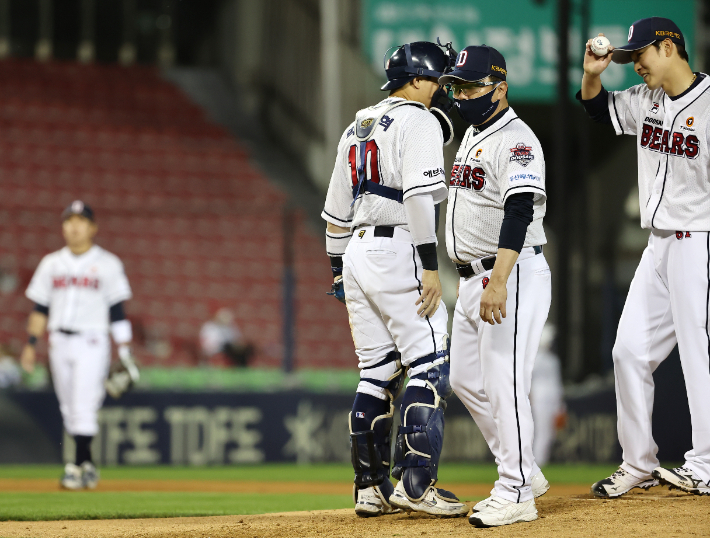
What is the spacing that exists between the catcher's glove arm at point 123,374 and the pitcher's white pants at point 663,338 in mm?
4912

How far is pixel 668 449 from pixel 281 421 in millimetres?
4628

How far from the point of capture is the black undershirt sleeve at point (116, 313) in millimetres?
8758

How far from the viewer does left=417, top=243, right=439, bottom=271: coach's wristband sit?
4.71 meters

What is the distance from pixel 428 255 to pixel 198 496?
416cm

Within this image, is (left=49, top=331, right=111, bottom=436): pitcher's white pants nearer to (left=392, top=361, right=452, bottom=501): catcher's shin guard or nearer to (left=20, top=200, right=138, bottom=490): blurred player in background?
(left=20, top=200, right=138, bottom=490): blurred player in background

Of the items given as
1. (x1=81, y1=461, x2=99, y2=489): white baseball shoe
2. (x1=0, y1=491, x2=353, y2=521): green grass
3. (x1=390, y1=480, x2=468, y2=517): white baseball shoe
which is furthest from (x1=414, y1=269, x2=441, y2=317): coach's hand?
(x1=81, y1=461, x2=99, y2=489): white baseball shoe

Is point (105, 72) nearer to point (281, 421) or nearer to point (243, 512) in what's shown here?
point (281, 421)

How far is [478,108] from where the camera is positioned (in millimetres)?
4664

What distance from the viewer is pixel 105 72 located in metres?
21.8

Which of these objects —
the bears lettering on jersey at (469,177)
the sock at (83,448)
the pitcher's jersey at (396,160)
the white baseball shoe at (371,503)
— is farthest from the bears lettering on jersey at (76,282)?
the bears lettering on jersey at (469,177)

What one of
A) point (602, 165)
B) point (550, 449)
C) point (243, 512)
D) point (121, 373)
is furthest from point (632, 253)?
point (243, 512)

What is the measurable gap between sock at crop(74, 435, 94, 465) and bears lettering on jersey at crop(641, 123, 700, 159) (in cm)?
550

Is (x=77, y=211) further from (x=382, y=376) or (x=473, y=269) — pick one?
(x=473, y=269)

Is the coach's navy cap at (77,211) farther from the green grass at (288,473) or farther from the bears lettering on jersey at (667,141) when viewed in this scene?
the bears lettering on jersey at (667,141)
